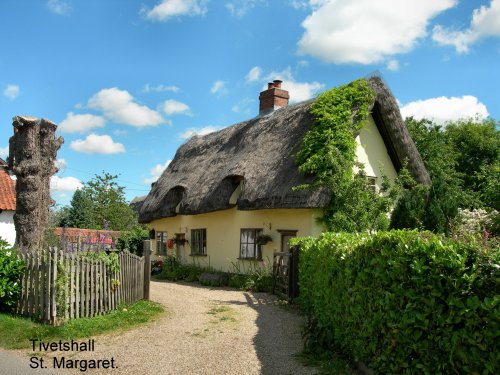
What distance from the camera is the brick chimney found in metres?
22.0

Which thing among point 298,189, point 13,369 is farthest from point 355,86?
point 13,369

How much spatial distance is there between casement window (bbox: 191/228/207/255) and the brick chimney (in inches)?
255

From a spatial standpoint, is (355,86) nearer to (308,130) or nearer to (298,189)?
(308,130)

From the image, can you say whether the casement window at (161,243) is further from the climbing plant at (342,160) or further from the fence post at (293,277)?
the fence post at (293,277)

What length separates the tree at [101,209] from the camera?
4672cm

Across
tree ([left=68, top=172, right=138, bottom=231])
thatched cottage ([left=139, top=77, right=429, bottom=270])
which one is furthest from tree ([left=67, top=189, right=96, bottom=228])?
thatched cottage ([left=139, top=77, right=429, bottom=270])

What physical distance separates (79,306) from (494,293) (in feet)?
23.9

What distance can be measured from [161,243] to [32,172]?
13.4 meters

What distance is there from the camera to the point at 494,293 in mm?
3617

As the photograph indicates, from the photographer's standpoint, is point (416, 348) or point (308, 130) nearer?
point (416, 348)

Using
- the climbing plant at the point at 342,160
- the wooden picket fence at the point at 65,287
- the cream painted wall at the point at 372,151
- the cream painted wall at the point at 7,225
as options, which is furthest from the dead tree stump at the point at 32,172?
the cream painted wall at the point at 7,225

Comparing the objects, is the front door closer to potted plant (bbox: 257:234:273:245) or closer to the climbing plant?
potted plant (bbox: 257:234:273:245)

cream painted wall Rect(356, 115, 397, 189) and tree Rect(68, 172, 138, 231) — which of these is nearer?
cream painted wall Rect(356, 115, 397, 189)

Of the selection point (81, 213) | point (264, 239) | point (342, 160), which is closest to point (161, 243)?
point (264, 239)
